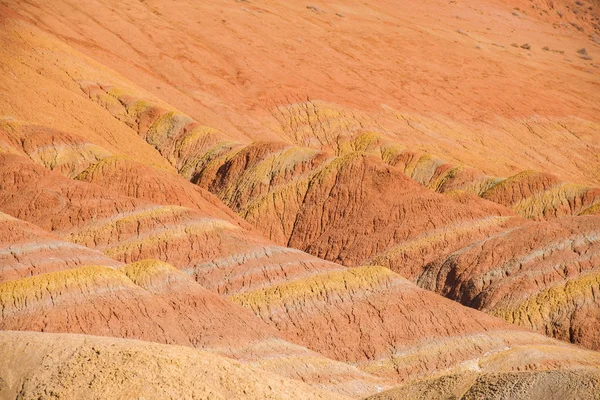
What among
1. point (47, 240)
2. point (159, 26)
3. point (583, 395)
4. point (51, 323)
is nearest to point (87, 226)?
point (47, 240)

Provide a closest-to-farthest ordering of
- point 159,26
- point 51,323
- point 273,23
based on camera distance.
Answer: point 51,323, point 159,26, point 273,23

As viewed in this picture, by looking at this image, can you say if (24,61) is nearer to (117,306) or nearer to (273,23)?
(273,23)

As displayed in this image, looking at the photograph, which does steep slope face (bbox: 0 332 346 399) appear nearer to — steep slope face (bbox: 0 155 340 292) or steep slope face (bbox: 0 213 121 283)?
steep slope face (bbox: 0 213 121 283)

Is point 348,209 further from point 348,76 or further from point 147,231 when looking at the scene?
point 348,76

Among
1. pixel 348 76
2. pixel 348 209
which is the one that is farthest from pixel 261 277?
pixel 348 76

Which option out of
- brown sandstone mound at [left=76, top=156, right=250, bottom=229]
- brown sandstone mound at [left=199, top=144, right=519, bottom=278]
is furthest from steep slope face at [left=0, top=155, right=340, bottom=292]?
brown sandstone mound at [left=199, top=144, right=519, bottom=278]

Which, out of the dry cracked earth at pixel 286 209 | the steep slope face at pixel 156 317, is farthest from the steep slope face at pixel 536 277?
the steep slope face at pixel 156 317

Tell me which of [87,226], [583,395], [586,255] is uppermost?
[583,395]
